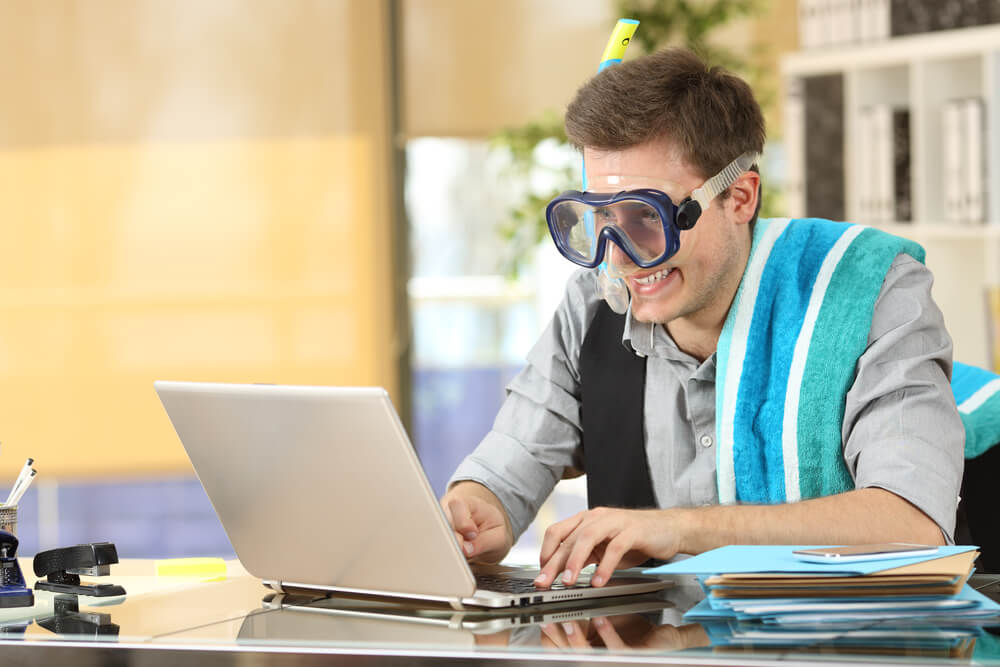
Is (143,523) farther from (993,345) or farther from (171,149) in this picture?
(993,345)

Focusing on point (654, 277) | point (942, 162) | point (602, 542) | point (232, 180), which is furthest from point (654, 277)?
point (232, 180)

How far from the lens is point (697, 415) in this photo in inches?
74.9

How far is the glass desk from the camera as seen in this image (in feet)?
3.48

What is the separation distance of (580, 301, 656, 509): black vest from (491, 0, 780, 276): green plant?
2366 millimetres

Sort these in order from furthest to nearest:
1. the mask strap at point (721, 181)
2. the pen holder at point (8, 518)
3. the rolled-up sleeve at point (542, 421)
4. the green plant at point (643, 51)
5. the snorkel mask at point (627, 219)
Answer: the green plant at point (643, 51) < the rolled-up sleeve at point (542, 421) < the mask strap at point (721, 181) < the snorkel mask at point (627, 219) < the pen holder at point (8, 518)

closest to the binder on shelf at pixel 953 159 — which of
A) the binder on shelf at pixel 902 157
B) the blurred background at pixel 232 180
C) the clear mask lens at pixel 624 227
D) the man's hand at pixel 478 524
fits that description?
the binder on shelf at pixel 902 157

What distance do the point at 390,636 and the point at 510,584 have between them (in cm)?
24

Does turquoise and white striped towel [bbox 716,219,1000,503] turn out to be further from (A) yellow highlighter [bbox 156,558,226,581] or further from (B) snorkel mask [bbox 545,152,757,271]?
(A) yellow highlighter [bbox 156,558,226,581]

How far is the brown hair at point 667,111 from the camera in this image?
175 cm

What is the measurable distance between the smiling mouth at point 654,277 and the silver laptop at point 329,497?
1.72 ft

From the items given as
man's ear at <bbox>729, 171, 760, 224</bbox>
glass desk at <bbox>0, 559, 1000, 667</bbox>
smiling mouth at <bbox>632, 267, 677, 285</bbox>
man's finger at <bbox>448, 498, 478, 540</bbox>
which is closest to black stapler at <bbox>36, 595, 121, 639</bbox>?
glass desk at <bbox>0, 559, 1000, 667</bbox>

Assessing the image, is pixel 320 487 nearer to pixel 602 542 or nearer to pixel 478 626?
pixel 478 626

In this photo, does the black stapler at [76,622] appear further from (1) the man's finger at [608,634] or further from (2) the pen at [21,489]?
(1) the man's finger at [608,634]

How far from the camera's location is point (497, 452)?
6.35 ft
